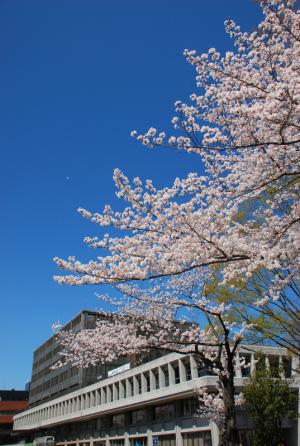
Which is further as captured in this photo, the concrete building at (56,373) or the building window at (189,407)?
the concrete building at (56,373)

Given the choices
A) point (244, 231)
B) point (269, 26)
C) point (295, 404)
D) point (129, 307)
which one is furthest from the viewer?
point (295, 404)

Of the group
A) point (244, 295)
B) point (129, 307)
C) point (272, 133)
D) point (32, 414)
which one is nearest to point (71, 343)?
point (129, 307)

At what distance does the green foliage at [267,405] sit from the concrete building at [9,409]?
323 ft

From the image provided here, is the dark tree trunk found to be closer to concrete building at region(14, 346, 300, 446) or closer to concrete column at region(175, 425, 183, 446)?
concrete building at region(14, 346, 300, 446)

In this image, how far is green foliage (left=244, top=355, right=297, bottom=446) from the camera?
2402cm

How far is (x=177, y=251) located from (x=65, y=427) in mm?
71056

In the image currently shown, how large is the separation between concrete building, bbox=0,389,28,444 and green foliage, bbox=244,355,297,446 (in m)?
98.4

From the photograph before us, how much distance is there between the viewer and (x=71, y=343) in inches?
672

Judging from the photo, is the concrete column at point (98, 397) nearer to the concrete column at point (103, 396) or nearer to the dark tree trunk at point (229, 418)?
the concrete column at point (103, 396)

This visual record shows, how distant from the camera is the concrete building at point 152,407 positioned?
106 feet

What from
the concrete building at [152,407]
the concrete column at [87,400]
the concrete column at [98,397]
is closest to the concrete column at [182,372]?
the concrete building at [152,407]

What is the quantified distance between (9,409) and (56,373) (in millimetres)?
46175

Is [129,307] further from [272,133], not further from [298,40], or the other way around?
[298,40]

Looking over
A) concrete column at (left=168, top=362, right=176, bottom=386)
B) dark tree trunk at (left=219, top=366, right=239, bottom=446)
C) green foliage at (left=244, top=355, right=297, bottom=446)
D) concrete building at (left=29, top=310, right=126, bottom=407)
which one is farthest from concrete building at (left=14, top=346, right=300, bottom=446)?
dark tree trunk at (left=219, top=366, right=239, bottom=446)
